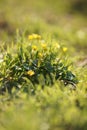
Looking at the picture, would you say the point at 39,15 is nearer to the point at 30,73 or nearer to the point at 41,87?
the point at 30,73

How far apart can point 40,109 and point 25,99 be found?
15 cm

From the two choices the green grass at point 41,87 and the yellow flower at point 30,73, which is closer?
the green grass at point 41,87

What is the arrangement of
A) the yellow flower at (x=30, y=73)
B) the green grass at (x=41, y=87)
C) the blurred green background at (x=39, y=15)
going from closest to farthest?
the green grass at (x=41, y=87) < the yellow flower at (x=30, y=73) < the blurred green background at (x=39, y=15)

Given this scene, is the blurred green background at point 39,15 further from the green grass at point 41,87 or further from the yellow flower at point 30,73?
the yellow flower at point 30,73

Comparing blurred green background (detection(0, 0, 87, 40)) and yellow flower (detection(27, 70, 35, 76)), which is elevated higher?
blurred green background (detection(0, 0, 87, 40))

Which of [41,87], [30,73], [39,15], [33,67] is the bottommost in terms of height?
[41,87]

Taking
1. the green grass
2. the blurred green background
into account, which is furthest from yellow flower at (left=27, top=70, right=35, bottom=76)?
the blurred green background

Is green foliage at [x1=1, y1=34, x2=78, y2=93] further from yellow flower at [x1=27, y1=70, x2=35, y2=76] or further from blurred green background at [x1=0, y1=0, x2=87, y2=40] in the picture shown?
blurred green background at [x1=0, y1=0, x2=87, y2=40]

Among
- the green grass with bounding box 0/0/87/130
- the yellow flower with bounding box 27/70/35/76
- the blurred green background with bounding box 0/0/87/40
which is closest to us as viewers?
the green grass with bounding box 0/0/87/130

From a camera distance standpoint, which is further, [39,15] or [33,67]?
[39,15]

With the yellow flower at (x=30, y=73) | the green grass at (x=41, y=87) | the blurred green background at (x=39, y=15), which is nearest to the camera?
the green grass at (x=41, y=87)

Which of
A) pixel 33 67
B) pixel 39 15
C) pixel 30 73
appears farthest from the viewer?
pixel 39 15

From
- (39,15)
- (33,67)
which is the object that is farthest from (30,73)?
(39,15)

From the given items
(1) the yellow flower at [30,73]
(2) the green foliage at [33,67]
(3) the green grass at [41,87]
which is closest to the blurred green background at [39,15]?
(3) the green grass at [41,87]
